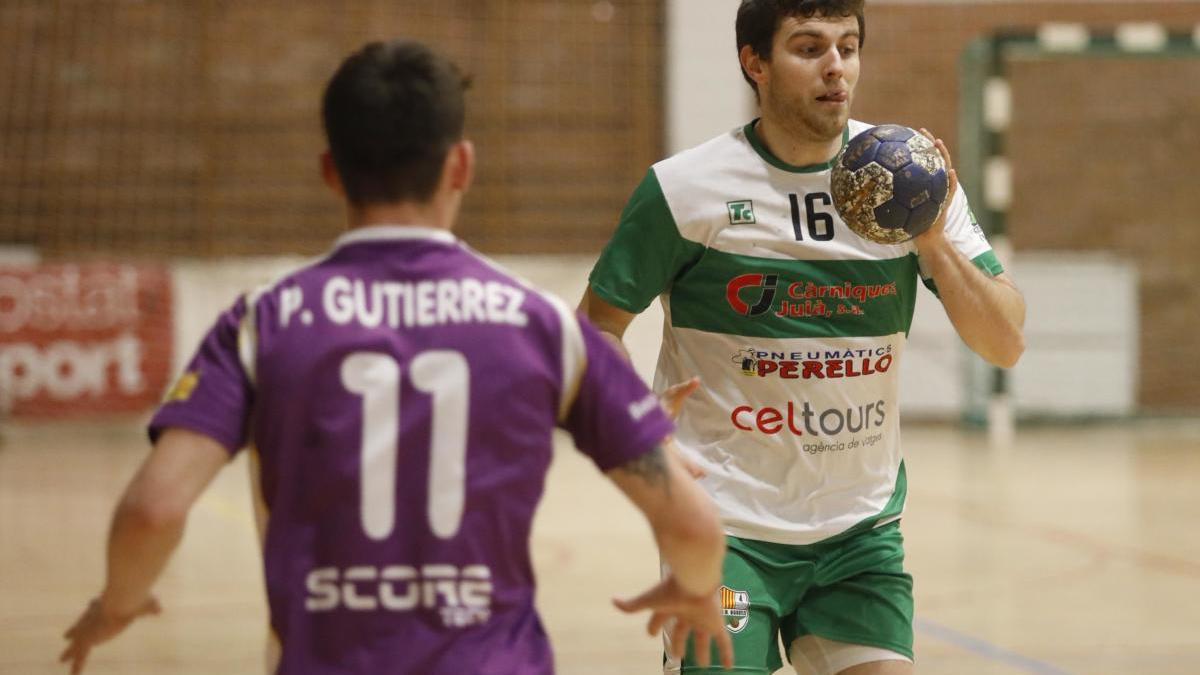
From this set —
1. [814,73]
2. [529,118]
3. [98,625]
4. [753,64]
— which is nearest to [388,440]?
[98,625]

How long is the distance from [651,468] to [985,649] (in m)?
4.44

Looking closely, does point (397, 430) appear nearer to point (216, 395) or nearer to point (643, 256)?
point (216, 395)

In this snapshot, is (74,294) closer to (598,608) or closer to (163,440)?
(598,608)

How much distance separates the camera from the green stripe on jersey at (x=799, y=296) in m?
3.64

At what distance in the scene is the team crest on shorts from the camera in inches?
137

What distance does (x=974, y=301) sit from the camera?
3480mm

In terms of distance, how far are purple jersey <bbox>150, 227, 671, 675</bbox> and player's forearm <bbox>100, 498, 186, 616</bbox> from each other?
0.44 feet

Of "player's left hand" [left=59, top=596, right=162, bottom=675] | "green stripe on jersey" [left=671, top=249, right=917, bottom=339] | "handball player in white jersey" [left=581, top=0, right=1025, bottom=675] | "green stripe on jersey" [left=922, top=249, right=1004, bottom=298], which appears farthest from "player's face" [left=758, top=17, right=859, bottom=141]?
"player's left hand" [left=59, top=596, right=162, bottom=675]

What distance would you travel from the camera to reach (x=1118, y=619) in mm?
6895

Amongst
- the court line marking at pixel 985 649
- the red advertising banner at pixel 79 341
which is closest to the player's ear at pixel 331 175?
the court line marking at pixel 985 649

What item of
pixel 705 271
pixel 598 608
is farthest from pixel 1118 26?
pixel 705 271

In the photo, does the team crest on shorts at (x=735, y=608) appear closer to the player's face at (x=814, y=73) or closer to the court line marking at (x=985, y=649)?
the player's face at (x=814, y=73)

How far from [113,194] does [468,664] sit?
49.8ft

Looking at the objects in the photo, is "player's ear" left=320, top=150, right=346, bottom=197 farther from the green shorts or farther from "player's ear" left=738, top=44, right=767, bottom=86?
"player's ear" left=738, top=44, right=767, bottom=86
